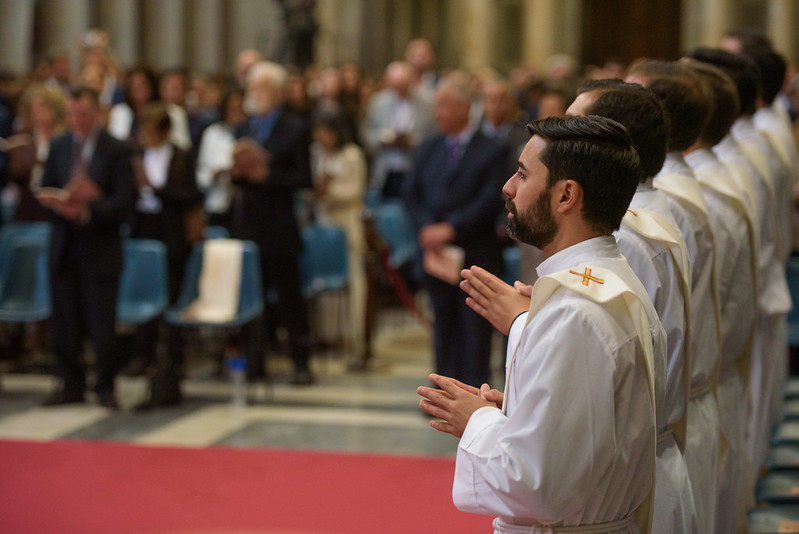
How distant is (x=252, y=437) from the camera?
6391 mm

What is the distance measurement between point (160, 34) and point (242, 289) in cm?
1057

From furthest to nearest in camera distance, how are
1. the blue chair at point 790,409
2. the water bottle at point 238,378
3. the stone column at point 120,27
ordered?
the stone column at point 120,27
the water bottle at point 238,378
the blue chair at point 790,409

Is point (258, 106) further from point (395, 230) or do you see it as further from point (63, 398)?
point (395, 230)

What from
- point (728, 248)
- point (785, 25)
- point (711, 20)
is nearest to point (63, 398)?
point (728, 248)

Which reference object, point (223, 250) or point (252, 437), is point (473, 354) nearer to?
point (252, 437)

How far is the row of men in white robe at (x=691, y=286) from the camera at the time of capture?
7.60 feet

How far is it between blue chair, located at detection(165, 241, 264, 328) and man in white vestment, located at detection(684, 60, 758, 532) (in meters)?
3.95

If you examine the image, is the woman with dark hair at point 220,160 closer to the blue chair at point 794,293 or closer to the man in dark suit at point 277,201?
the man in dark suit at point 277,201

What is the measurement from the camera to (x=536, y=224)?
2.32 m

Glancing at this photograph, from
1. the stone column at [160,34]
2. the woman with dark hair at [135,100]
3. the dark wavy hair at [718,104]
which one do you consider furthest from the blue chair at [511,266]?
the stone column at [160,34]

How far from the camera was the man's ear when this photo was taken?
227 cm

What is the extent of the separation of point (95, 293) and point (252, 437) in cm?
162

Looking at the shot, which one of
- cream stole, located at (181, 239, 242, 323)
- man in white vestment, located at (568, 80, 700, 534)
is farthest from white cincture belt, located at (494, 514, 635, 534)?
cream stole, located at (181, 239, 242, 323)

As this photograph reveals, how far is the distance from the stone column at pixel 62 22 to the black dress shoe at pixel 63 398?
313 inches
